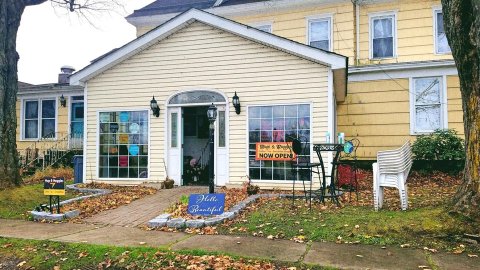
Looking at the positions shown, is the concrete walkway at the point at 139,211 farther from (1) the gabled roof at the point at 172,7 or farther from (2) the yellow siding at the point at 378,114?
(1) the gabled roof at the point at 172,7

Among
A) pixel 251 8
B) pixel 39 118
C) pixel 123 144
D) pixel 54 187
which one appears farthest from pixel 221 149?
pixel 39 118

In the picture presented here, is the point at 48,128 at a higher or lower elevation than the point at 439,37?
lower

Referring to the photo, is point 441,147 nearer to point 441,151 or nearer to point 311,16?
point 441,151

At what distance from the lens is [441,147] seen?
11883 mm

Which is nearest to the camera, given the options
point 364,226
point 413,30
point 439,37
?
point 364,226

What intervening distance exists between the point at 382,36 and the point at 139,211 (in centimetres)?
1141

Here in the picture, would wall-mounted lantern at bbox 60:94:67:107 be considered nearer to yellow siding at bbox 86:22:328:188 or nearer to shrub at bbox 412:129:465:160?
yellow siding at bbox 86:22:328:188

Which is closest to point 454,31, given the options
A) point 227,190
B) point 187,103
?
point 227,190

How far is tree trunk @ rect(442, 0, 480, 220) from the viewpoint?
5270 mm

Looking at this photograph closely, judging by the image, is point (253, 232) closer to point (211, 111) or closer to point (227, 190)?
point (211, 111)

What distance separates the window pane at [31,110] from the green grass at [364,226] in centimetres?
1524

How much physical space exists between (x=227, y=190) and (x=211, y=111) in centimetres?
277

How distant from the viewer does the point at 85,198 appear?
9.24 meters

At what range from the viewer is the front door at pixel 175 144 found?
36.5 ft
